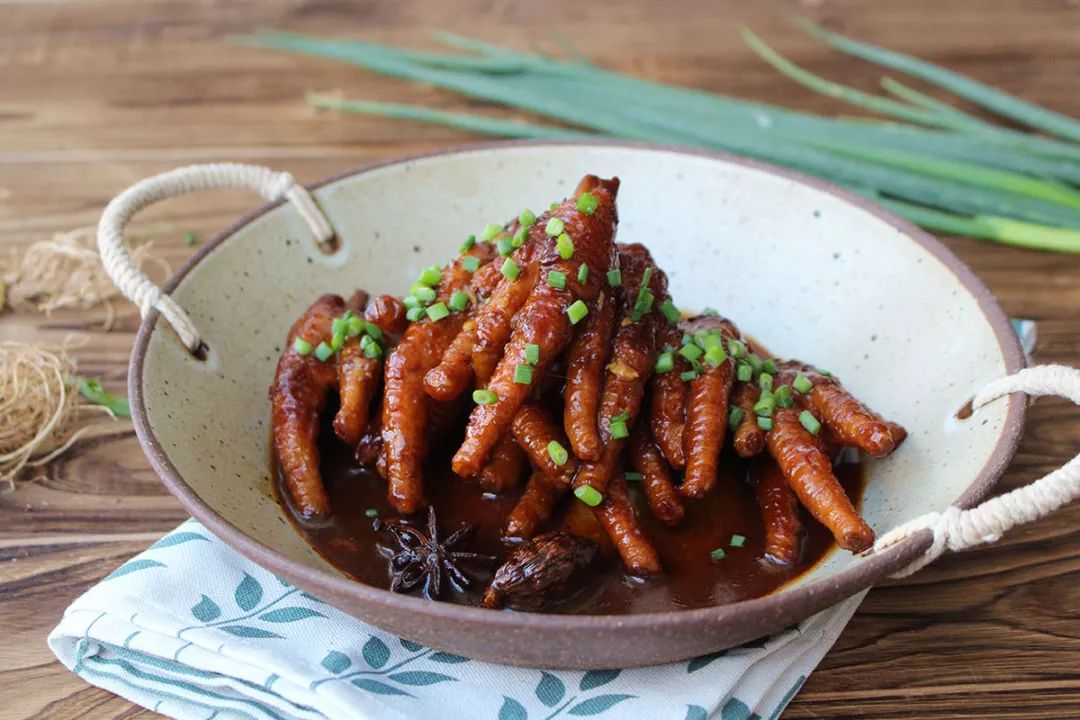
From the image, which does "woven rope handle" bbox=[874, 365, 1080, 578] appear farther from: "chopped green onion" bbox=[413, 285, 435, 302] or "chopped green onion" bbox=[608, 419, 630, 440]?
"chopped green onion" bbox=[413, 285, 435, 302]

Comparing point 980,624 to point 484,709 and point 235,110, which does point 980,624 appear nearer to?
point 484,709

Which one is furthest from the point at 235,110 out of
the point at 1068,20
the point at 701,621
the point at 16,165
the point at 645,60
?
the point at 1068,20

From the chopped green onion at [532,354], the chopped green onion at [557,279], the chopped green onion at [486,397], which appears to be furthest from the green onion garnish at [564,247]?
the chopped green onion at [486,397]

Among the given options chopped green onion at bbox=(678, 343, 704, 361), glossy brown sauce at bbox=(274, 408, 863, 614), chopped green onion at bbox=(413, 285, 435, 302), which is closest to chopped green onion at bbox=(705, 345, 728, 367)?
chopped green onion at bbox=(678, 343, 704, 361)

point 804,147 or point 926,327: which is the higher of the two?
point 804,147

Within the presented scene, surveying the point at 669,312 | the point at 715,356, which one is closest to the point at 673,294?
the point at 669,312

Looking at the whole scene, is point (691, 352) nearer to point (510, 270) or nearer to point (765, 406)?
point (765, 406)

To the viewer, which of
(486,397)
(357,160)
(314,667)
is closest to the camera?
(314,667)
